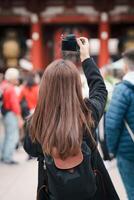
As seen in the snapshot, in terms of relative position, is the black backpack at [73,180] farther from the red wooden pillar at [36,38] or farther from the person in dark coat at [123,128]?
the red wooden pillar at [36,38]

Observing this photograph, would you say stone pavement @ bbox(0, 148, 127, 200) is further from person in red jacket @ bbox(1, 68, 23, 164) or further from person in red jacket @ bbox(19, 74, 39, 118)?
person in red jacket @ bbox(19, 74, 39, 118)

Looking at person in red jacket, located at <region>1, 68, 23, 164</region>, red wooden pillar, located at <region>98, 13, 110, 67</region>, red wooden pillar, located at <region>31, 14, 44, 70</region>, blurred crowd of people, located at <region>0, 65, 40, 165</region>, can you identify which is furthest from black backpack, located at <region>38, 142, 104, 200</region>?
red wooden pillar, located at <region>31, 14, 44, 70</region>

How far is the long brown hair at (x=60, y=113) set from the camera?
2777mm

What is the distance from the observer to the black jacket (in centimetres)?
298

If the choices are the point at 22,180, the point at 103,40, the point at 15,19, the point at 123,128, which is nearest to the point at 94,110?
the point at 123,128

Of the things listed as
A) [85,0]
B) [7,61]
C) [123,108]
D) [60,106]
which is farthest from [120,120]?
[7,61]

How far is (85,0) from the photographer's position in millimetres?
18688

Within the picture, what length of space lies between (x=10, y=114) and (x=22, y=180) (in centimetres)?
148

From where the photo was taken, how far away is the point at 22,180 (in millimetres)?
7031

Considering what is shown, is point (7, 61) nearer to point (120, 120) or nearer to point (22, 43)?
point (22, 43)

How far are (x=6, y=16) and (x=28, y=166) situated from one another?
11.7 m

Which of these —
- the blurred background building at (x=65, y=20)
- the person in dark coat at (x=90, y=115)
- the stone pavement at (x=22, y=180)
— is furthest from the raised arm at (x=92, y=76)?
the blurred background building at (x=65, y=20)

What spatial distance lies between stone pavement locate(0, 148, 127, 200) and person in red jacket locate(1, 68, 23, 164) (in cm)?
27

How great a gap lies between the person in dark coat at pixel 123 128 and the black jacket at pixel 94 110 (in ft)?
3.27
